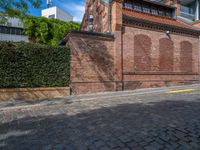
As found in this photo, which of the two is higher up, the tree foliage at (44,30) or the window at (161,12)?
the window at (161,12)

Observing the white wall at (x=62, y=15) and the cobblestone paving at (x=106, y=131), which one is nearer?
the cobblestone paving at (x=106, y=131)

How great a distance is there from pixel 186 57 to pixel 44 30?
15569 millimetres

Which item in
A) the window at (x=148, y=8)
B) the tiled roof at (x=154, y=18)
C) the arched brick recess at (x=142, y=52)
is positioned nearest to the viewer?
the arched brick recess at (x=142, y=52)

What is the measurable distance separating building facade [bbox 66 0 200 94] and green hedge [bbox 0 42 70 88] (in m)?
0.80

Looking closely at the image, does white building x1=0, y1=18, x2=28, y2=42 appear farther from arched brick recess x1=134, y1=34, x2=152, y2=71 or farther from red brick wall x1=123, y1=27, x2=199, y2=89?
arched brick recess x1=134, y1=34, x2=152, y2=71

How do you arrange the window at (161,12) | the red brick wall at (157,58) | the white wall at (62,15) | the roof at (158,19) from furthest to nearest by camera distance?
the white wall at (62,15), the window at (161,12), the roof at (158,19), the red brick wall at (157,58)

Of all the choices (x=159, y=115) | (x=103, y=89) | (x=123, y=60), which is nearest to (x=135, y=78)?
(x=123, y=60)

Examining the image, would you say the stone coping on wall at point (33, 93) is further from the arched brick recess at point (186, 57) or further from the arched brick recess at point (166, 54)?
the arched brick recess at point (186, 57)

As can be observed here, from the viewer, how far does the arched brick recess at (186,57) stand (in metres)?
15.6

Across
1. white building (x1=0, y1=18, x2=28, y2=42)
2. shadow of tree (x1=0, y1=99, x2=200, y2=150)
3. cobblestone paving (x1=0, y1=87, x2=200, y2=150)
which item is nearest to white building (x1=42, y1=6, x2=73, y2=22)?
white building (x1=0, y1=18, x2=28, y2=42)

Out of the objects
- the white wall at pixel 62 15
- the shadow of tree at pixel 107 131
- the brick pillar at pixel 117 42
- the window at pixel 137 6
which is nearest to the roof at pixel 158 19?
the window at pixel 137 6

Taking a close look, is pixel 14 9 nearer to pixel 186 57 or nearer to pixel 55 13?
pixel 186 57

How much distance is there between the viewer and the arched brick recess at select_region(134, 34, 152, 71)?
13.3 m

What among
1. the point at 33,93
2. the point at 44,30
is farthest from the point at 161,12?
the point at 33,93
